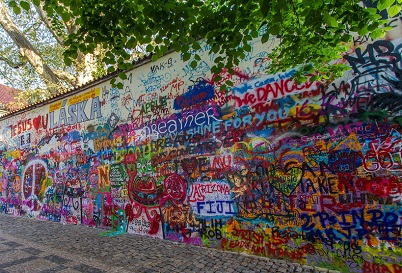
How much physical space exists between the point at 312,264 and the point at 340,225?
0.75 metres

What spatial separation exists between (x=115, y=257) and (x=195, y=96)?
3519 mm

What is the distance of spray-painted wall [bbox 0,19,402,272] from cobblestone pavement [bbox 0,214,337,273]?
0.27 meters

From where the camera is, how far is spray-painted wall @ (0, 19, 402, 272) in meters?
3.66

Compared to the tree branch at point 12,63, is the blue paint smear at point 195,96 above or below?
below

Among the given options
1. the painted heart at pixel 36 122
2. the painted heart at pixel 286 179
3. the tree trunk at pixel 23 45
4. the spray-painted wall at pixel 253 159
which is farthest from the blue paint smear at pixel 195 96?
the tree trunk at pixel 23 45

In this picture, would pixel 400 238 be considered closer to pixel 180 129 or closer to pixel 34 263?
pixel 180 129

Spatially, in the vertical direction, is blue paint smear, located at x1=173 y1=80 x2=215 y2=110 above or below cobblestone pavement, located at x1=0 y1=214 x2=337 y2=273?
above

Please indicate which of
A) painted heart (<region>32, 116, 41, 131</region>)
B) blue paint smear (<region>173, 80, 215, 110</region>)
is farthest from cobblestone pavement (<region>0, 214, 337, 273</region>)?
painted heart (<region>32, 116, 41, 131</region>)

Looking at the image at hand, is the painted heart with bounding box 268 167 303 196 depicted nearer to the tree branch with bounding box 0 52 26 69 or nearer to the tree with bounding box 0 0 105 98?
the tree with bounding box 0 0 105 98

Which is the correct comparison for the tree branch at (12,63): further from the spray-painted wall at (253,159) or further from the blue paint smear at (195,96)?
the blue paint smear at (195,96)

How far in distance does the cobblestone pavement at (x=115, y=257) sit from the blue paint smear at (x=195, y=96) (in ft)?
9.73

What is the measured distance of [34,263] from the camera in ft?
15.9

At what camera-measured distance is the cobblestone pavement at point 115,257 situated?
173 inches

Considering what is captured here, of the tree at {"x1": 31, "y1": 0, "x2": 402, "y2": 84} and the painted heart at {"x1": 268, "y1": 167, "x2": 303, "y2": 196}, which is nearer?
the tree at {"x1": 31, "y1": 0, "x2": 402, "y2": 84}
